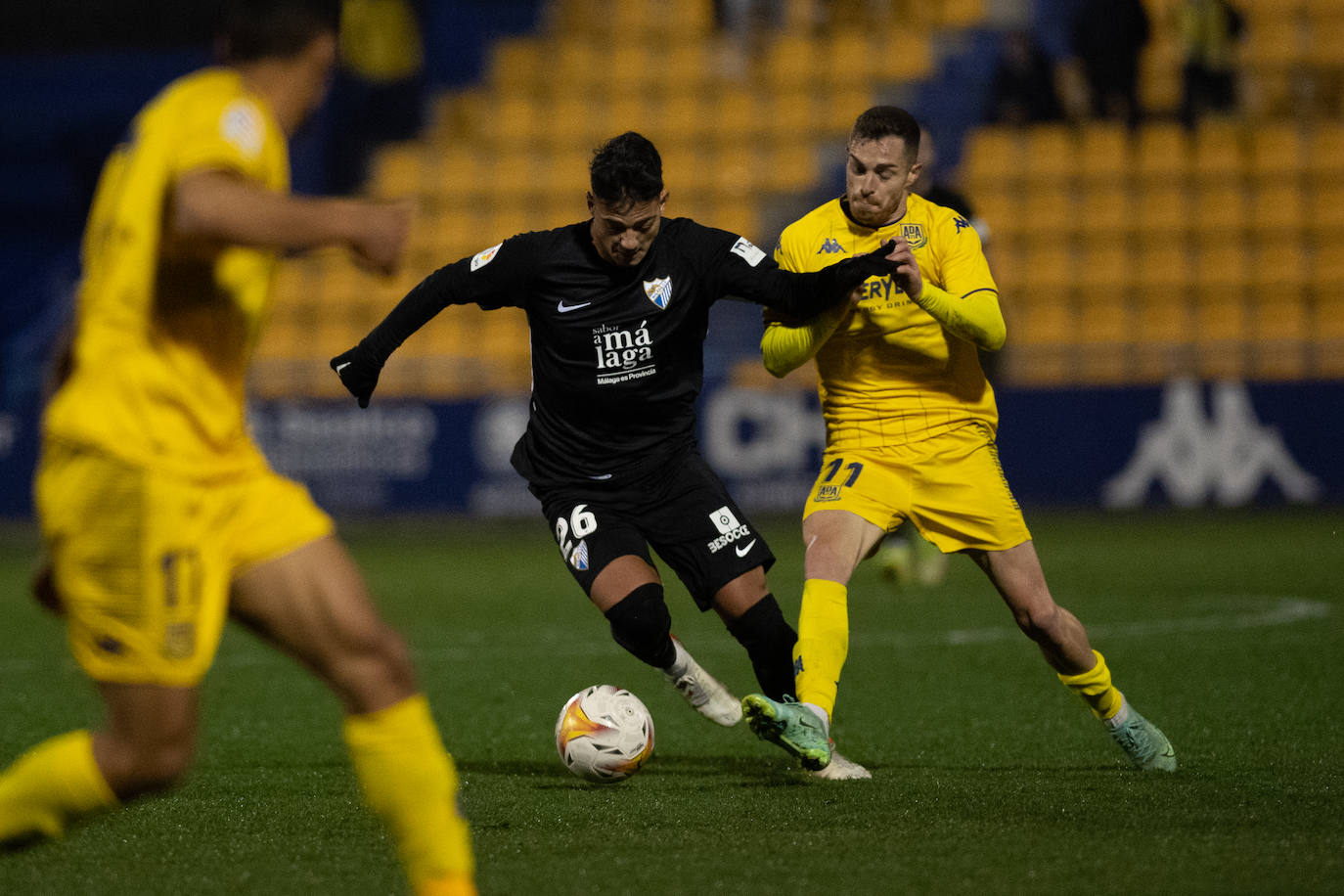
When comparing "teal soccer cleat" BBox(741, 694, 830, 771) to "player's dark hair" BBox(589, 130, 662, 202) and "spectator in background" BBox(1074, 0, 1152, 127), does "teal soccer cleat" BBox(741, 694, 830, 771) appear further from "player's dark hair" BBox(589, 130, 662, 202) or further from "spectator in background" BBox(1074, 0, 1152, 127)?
"spectator in background" BBox(1074, 0, 1152, 127)

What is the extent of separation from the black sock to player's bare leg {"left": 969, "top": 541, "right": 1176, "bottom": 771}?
0.67m

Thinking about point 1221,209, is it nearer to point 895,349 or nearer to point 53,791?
point 895,349

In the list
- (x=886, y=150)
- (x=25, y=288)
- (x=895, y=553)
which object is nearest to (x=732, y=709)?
(x=886, y=150)

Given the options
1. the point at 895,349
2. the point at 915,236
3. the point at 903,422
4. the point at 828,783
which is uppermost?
the point at 915,236

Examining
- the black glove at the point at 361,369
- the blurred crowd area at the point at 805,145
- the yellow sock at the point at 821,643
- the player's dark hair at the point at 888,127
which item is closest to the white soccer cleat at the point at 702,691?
the yellow sock at the point at 821,643

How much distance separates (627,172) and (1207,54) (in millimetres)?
14975

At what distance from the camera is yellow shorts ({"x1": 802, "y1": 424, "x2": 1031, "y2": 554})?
18.1 ft

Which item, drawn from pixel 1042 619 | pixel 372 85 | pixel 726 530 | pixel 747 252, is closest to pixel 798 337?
pixel 747 252

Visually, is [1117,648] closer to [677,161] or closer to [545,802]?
[545,802]

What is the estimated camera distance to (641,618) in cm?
547

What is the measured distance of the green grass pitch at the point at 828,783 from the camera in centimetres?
418

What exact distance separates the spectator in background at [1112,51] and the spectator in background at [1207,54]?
47 cm

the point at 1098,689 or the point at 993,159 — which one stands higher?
the point at 993,159

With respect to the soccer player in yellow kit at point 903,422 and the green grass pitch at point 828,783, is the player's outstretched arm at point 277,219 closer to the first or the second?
the green grass pitch at point 828,783
